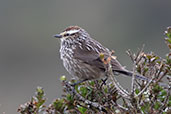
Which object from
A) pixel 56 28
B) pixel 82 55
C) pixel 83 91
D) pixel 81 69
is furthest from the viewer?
pixel 56 28

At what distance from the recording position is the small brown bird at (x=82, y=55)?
25.0ft

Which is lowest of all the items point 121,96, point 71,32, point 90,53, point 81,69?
point 121,96

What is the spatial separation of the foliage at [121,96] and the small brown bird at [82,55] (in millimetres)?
1176

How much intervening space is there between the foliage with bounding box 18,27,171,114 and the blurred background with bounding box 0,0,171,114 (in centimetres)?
2155

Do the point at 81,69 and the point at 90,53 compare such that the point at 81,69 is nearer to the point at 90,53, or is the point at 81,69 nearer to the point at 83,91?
the point at 90,53

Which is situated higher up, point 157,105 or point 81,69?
point 81,69

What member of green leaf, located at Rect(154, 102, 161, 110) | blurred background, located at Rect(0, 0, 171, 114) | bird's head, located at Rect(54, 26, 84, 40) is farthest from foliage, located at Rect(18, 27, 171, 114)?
blurred background, located at Rect(0, 0, 171, 114)

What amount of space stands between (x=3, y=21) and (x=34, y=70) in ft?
24.9

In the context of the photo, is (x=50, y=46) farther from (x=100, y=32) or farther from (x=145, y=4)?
(x=145, y=4)

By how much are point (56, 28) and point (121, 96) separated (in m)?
30.9

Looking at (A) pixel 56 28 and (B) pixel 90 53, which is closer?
(B) pixel 90 53

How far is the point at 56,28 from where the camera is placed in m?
36.1

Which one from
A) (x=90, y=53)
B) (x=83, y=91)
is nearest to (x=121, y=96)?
(x=83, y=91)

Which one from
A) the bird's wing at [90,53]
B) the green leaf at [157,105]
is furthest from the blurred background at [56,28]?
the green leaf at [157,105]
